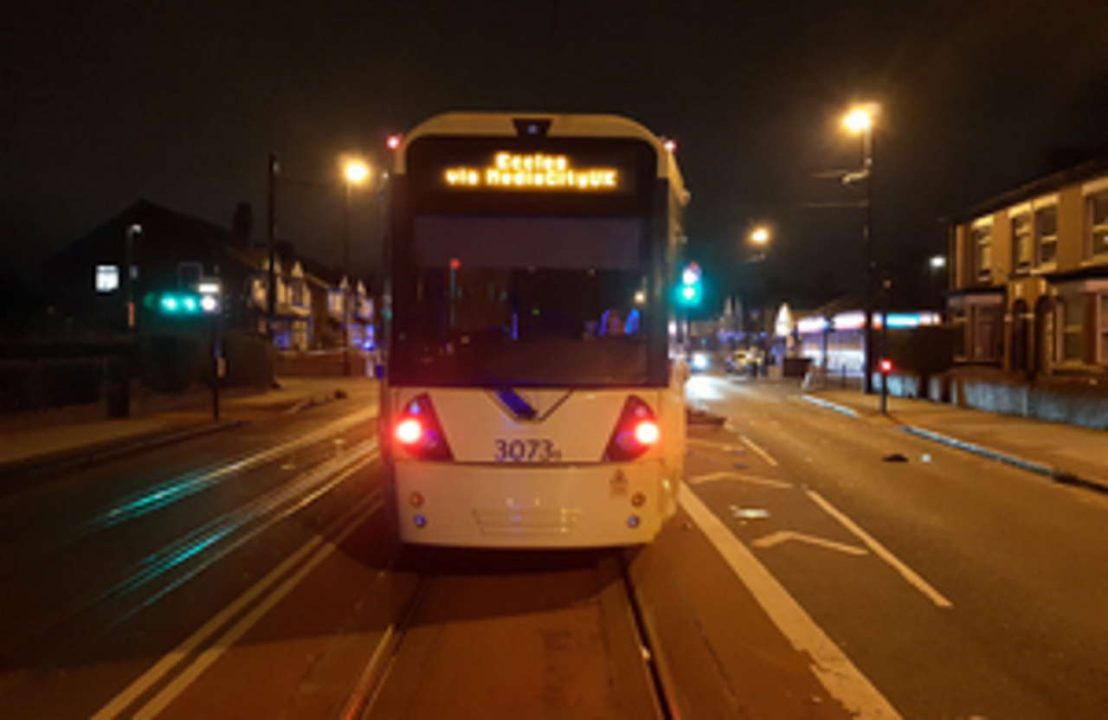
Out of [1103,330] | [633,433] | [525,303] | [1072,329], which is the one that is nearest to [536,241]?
[525,303]

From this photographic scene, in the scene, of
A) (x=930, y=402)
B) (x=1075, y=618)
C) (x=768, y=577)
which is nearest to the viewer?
(x=1075, y=618)

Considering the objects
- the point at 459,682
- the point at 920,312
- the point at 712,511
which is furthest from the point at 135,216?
the point at 459,682

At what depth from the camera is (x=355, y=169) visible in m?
33.8

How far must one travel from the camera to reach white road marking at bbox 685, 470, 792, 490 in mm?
12617

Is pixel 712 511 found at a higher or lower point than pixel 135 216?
lower

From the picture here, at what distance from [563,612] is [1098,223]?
2852cm

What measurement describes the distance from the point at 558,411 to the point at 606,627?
1536mm

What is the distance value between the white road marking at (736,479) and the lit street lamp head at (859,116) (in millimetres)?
16769

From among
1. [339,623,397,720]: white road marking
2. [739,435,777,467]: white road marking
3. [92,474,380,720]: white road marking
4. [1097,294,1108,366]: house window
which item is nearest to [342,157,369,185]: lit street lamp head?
[739,435,777,467]: white road marking

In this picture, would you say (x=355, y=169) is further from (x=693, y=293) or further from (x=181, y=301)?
(x=693, y=293)

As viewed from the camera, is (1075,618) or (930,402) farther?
(930,402)

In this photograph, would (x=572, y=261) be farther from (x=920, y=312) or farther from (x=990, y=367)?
(x=920, y=312)

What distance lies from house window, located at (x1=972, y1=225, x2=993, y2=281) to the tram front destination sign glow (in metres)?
32.8

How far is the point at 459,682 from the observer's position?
5.15 metres
